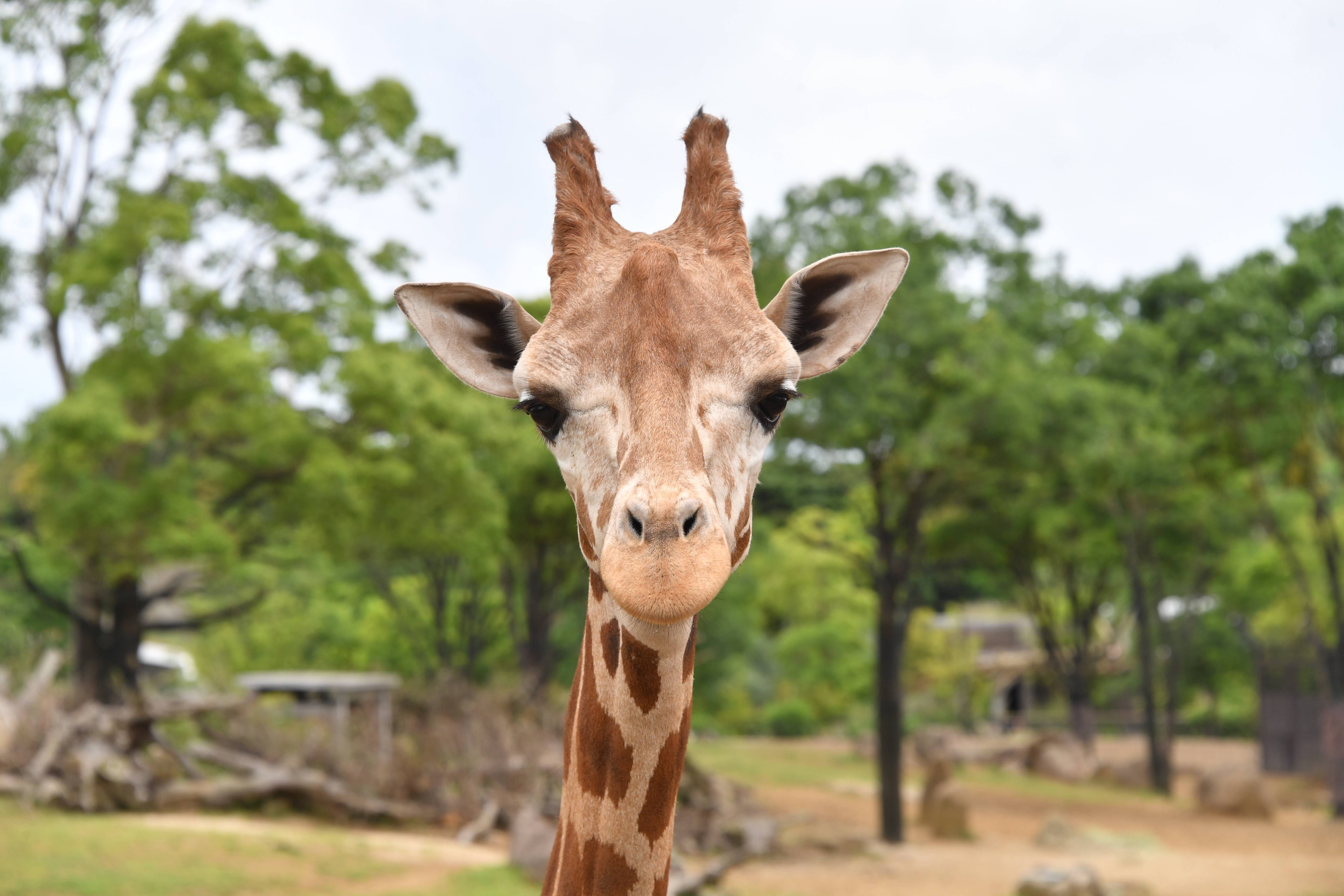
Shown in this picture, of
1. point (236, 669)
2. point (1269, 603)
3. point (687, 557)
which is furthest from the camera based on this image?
point (236, 669)

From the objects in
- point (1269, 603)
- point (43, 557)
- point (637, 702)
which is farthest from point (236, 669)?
point (637, 702)

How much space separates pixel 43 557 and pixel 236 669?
20.5 metres

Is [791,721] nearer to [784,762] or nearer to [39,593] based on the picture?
[784,762]

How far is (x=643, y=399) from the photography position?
239 cm

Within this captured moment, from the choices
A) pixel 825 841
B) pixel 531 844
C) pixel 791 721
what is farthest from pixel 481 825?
pixel 791 721

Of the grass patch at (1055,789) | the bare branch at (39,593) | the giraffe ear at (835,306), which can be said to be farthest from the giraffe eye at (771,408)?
the grass patch at (1055,789)

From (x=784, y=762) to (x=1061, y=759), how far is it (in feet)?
25.5

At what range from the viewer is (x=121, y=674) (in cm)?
1919

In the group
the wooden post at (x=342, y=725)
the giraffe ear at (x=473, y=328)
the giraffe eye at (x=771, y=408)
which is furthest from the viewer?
the wooden post at (x=342, y=725)

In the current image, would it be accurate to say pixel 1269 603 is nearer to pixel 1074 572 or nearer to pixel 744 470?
pixel 1074 572

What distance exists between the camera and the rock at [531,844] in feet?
40.4

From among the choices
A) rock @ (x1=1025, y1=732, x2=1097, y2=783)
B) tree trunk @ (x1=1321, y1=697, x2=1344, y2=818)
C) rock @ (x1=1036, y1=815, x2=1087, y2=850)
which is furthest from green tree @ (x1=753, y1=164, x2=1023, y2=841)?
rock @ (x1=1025, y1=732, x2=1097, y2=783)

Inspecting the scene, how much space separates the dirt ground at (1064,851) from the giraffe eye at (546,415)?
1194cm

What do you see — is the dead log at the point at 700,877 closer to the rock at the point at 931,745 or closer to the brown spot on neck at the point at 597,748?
the brown spot on neck at the point at 597,748
